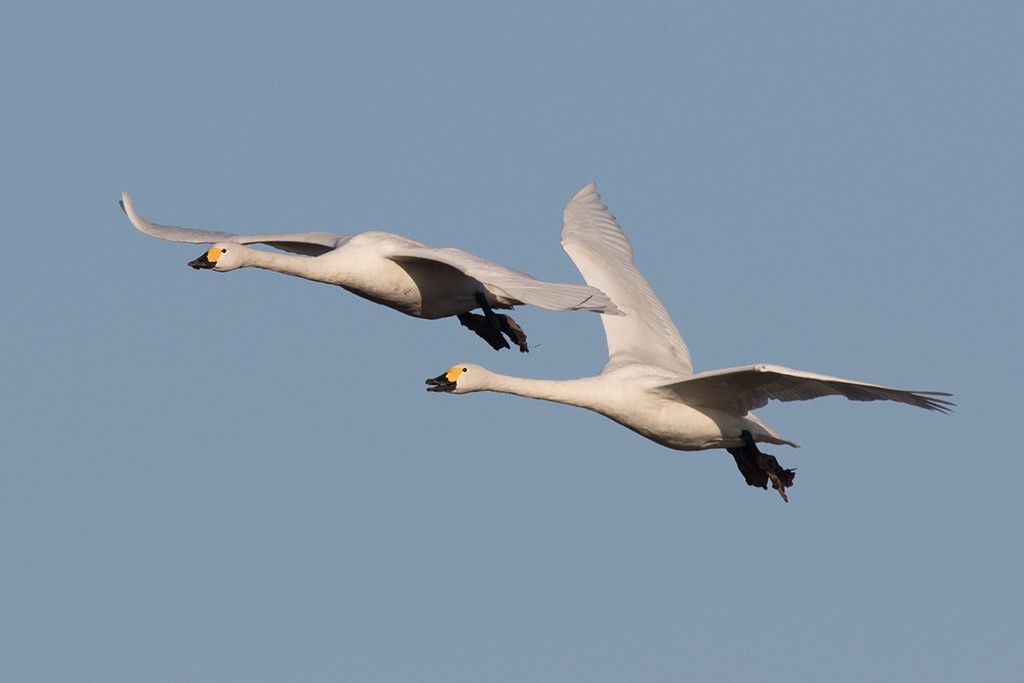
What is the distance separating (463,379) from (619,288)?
389cm

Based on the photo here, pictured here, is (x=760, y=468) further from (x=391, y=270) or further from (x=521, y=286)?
(x=391, y=270)

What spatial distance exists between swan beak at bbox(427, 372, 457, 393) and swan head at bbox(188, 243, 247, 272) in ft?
10.5

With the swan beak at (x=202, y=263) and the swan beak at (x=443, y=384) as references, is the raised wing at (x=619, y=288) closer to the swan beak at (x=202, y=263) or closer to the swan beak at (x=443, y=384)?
the swan beak at (x=443, y=384)

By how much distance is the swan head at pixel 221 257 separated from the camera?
23.8 m

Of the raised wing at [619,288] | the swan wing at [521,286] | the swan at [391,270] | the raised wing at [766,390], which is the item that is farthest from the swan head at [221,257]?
the raised wing at [766,390]

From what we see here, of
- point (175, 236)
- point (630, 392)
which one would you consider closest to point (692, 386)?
point (630, 392)

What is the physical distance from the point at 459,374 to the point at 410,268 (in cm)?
265

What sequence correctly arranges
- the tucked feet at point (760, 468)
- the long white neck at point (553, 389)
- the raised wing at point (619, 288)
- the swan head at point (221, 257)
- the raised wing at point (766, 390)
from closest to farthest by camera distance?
1. the raised wing at point (766, 390)
2. the long white neck at point (553, 389)
3. the tucked feet at point (760, 468)
4. the raised wing at point (619, 288)
5. the swan head at point (221, 257)

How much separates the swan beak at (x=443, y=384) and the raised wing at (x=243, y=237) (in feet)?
11.5

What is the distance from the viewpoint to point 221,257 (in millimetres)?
23828

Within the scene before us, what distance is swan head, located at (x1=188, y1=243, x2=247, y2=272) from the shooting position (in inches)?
938

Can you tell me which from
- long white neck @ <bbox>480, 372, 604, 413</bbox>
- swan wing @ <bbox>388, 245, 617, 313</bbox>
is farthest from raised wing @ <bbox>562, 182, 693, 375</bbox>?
swan wing @ <bbox>388, 245, 617, 313</bbox>

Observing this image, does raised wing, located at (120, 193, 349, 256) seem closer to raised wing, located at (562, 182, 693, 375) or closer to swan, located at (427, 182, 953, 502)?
raised wing, located at (562, 182, 693, 375)

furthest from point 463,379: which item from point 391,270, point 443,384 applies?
point 391,270
